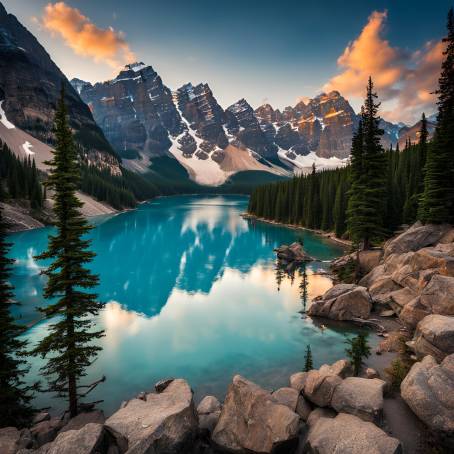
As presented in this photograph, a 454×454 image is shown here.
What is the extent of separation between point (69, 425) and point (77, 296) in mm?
5776

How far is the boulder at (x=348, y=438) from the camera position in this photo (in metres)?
10.3

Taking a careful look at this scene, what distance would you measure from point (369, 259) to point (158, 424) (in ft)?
119

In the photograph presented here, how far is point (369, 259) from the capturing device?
41.5 metres

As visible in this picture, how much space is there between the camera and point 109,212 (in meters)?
142

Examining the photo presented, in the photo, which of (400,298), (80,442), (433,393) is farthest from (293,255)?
(80,442)

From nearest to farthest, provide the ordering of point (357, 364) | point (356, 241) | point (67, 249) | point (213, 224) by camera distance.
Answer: point (67, 249), point (357, 364), point (356, 241), point (213, 224)

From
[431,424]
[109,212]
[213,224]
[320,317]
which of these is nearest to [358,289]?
[320,317]

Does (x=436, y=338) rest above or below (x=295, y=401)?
above

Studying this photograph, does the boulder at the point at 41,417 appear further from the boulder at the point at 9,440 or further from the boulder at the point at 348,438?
the boulder at the point at 348,438

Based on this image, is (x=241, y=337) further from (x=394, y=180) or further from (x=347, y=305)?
(x=394, y=180)

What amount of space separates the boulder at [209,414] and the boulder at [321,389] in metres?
4.32

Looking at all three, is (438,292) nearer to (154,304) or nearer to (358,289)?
(358,289)

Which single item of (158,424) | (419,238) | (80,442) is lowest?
(80,442)

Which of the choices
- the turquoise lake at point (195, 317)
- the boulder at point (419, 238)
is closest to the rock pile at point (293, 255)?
the turquoise lake at point (195, 317)
